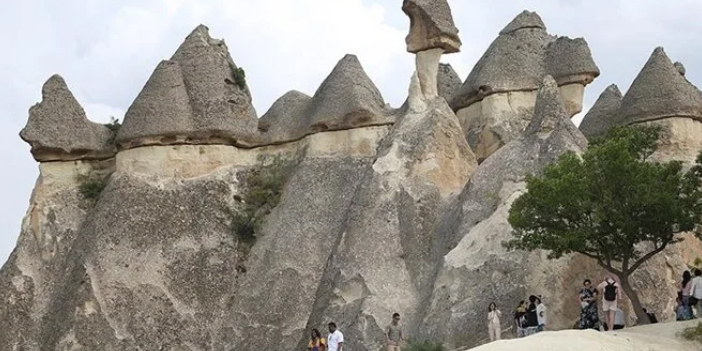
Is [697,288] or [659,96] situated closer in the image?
[697,288]

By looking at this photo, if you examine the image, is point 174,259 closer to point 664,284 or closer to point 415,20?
point 415,20

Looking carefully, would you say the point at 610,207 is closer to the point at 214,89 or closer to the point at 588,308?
the point at 588,308

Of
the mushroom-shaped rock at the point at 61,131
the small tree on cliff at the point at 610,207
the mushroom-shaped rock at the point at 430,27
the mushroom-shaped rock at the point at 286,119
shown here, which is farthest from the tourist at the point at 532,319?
the mushroom-shaped rock at the point at 61,131

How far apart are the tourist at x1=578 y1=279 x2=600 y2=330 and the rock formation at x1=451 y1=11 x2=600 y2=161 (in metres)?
14.0

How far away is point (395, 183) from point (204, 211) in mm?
5463

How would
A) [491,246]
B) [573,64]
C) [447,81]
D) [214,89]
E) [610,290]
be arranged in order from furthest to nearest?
[447,81] → [573,64] → [214,89] → [491,246] → [610,290]

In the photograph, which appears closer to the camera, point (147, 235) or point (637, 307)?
point (637, 307)

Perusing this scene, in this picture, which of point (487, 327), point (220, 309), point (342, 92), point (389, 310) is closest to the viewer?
point (487, 327)

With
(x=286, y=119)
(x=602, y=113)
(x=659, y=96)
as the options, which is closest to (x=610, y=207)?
(x=659, y=96)

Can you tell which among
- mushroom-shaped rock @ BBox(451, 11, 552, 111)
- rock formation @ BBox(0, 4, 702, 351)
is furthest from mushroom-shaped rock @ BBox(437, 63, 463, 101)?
rock formation @ BBox(0, 4, 702, 351)

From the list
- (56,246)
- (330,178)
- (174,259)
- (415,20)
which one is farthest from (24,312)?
(415,20)

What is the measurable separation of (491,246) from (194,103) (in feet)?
34.9

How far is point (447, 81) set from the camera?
127 feet

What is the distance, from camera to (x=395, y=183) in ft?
86.2
